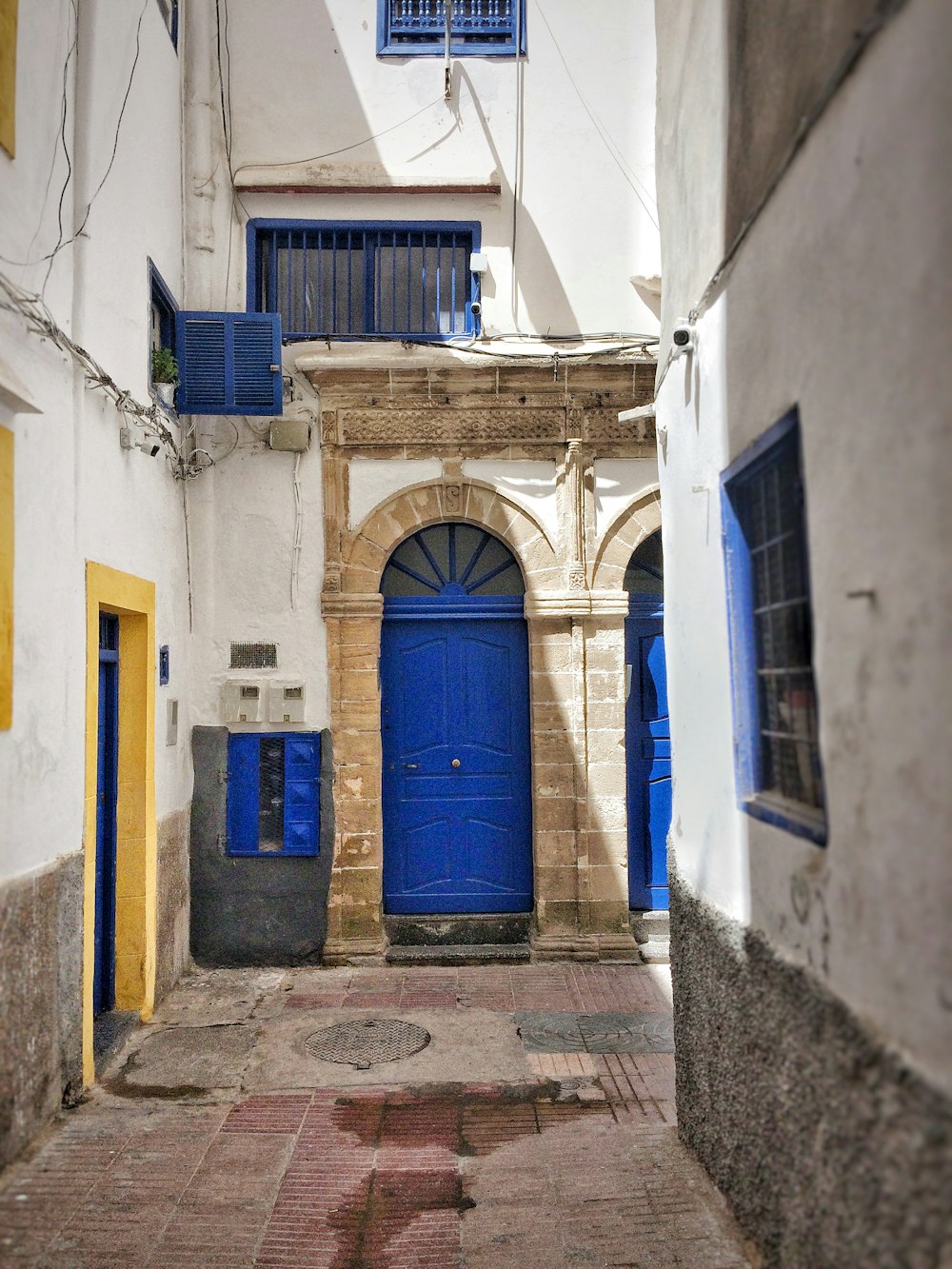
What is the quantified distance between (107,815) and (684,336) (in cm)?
441

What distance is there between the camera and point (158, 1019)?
21.3 feet

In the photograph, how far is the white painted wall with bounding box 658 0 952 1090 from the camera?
215cm

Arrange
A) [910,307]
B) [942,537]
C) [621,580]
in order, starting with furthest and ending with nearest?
[621,580], [910,307], [942,537]

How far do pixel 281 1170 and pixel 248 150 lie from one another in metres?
7.00

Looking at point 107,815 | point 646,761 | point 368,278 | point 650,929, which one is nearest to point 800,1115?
point 107,815

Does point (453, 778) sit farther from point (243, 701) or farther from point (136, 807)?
point (136, 807)

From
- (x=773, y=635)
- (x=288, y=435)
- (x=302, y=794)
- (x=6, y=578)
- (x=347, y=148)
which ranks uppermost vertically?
(x=347, y=148)

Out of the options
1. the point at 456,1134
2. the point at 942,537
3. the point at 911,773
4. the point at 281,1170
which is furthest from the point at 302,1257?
the point at 942,537

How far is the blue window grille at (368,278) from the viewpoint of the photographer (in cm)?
807

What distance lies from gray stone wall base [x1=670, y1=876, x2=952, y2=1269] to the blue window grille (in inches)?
209

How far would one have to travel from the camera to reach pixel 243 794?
7.72m

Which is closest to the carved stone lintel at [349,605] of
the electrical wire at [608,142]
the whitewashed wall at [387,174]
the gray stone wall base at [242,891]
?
the whitewashed wall at [387,174]

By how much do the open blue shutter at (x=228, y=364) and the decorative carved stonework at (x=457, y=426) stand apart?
73cm

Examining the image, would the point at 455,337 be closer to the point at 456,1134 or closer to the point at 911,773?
the point at 456,1134
